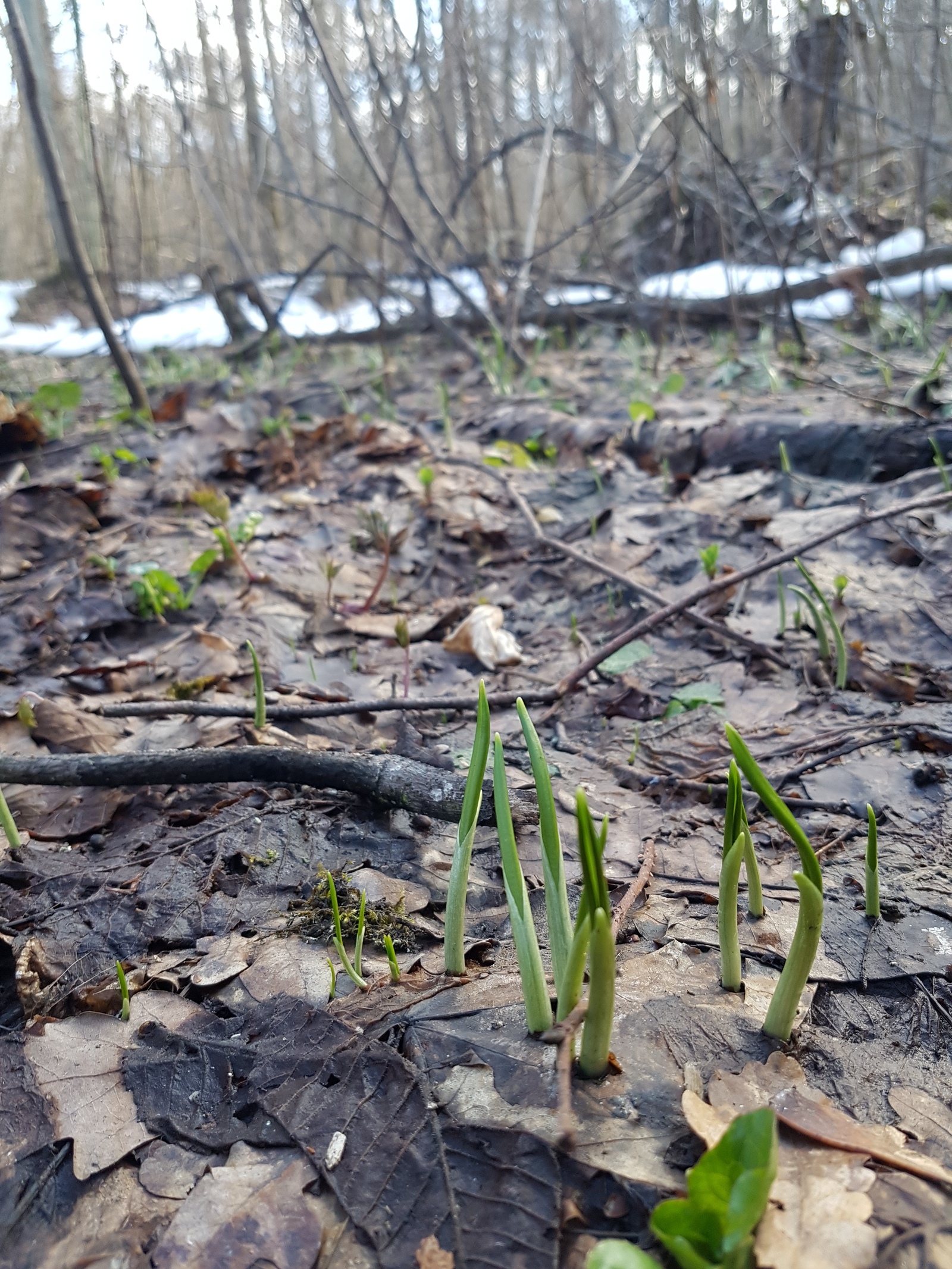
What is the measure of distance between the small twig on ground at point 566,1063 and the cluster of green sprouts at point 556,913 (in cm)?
1

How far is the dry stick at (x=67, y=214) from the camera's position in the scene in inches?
147

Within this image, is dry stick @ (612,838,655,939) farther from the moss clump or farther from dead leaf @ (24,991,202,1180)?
dead leaf @ (24,991,202,1180)

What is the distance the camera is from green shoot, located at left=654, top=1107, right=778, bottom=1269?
67cm

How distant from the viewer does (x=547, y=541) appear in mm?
2672

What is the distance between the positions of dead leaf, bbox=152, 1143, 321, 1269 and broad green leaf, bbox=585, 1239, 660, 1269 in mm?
298

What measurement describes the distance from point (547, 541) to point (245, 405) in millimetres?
2903

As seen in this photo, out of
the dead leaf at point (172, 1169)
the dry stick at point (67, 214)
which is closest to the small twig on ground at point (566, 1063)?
the dead leaf at point (172, 1169)

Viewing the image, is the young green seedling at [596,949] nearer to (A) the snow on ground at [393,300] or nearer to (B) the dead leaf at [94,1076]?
(B) the dead leaf at [94,1076]

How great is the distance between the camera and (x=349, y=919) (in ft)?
4.15

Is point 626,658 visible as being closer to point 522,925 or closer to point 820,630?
point 820,630

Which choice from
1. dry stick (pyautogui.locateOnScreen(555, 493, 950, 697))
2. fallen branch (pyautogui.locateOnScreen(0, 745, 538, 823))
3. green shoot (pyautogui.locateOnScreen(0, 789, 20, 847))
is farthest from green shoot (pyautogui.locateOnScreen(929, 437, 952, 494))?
green shoot (pyautogui.locateOnScreen(0, 789, 20, 847))

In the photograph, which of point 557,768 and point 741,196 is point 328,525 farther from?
point 741,196

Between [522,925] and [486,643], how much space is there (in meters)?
1.50

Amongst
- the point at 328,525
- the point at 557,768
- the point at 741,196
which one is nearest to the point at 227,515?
the point at 328,525
